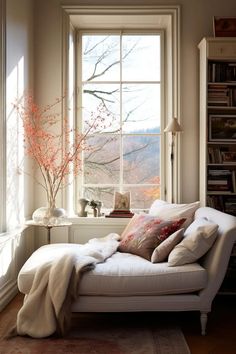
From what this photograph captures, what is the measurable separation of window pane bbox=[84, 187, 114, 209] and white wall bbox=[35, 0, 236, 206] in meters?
0.84

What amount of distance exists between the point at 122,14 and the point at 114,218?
216 cm

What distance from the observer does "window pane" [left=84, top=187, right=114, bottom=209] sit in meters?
4.96

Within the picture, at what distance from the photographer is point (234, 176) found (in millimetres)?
Answer: 4359

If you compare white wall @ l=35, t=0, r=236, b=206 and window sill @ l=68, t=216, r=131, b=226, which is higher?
white wall @ l=35, t=0, r=236, b=206

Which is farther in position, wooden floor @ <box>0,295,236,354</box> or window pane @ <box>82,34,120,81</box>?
window pane @ <box>82,34,120,81</box>

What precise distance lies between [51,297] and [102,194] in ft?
6.45

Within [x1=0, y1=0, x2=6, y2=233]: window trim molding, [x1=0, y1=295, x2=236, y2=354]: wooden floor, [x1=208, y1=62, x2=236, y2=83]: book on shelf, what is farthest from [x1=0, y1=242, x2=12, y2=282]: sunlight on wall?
[x1=208, y1=62, x2=236, y2=83]: book on shelf

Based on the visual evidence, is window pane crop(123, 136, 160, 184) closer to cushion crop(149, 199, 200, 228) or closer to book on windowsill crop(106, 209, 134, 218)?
book on windowsill crop(106, 209, 134, 218)

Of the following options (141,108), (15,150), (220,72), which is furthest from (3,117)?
(220,72)

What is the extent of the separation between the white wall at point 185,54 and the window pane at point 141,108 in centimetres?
41

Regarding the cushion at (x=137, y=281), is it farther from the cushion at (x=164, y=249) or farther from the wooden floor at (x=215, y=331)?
the wooden floor at (x=215, y=331)

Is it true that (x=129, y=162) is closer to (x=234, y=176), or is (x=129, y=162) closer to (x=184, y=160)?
(x=184, y=160)

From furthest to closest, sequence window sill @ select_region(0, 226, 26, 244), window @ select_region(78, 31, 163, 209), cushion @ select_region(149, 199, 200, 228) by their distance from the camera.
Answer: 1. window @ select_region(78, 31, 163, 209)
2. cushion @ select_region(149, 199, 200, 228)
3. window sill @ select_region(0, 226, 26, 244)

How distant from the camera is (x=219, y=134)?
4352 mm
